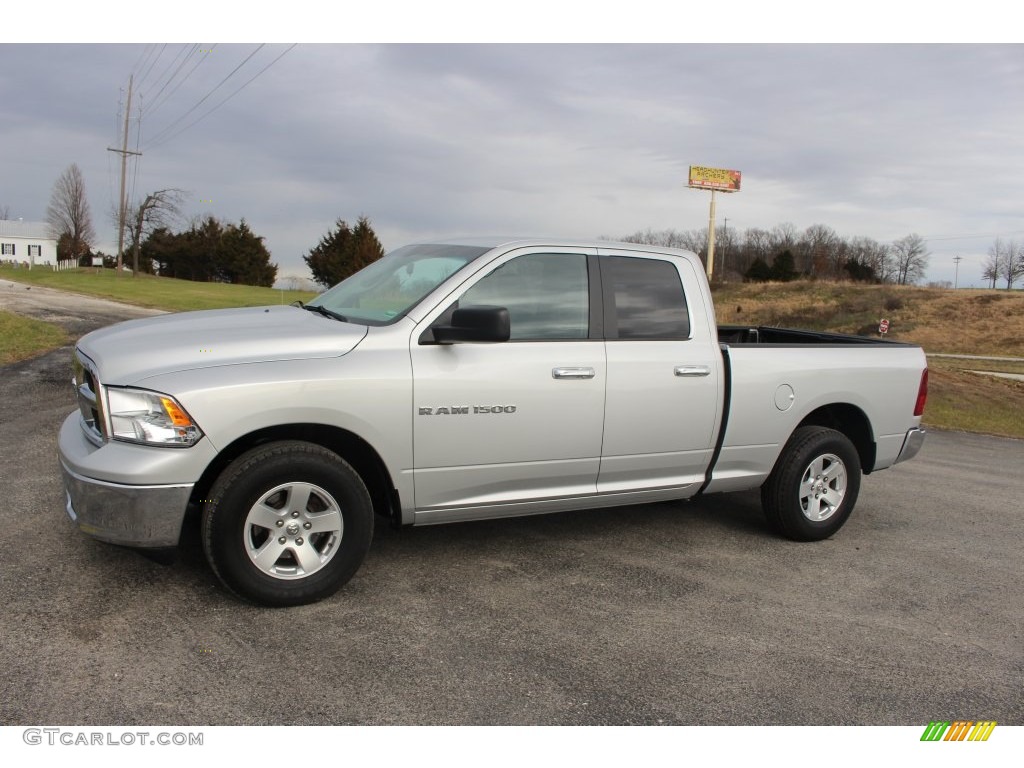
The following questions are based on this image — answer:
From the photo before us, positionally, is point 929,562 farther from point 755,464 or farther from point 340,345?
point 340,345

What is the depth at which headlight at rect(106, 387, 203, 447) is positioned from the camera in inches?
150

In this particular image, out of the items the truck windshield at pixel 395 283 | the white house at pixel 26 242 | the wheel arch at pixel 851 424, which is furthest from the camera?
the white house at pixel 26 242

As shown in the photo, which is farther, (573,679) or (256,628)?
(256,628)

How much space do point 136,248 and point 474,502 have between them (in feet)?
216

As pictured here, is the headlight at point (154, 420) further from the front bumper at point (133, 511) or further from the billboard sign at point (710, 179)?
the billboard sign at point (710, 179)

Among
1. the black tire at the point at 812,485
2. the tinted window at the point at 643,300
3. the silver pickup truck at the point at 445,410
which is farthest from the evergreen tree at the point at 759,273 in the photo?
the tinted window at the point at 643,300

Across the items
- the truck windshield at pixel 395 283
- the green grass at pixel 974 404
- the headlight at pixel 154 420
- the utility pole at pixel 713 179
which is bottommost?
the green grass at pixel 974 404

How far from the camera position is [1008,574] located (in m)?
5.36

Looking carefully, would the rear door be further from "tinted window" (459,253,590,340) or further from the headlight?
the headlight

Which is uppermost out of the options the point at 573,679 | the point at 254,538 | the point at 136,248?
the point at 136,248

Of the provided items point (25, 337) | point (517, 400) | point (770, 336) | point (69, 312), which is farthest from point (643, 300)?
point (69, 312)

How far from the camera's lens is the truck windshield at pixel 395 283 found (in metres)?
4.66

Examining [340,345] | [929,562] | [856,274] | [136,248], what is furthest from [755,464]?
[856,274]
